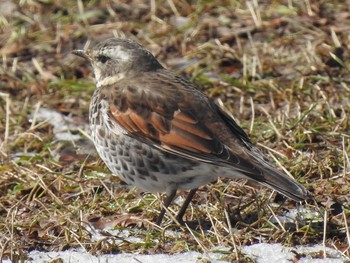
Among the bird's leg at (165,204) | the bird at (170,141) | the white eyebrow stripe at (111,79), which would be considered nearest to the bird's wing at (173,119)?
the bird at (170,141)

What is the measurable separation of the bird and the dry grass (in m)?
0.30

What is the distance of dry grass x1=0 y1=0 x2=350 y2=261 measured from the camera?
237 inches

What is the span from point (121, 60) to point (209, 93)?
6.18 ft

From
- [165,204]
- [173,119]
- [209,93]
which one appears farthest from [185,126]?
[209,93]

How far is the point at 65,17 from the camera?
406 inches

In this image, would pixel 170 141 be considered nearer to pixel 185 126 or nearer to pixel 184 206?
pixel 185 126

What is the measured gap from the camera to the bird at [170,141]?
5836mm

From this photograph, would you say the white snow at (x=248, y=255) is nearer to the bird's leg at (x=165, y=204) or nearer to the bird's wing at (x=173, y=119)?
the bird's leg at (x=165, y=204)

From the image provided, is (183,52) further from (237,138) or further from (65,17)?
(237,138)

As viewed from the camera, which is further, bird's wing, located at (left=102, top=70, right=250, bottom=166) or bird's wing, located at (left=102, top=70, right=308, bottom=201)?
bird's wing, located at (left=102, top=70, right=250, bottom=166)

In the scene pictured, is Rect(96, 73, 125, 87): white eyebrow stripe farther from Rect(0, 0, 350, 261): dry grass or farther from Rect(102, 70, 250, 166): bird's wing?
Rect(0, 0, 350, 261): dry grass

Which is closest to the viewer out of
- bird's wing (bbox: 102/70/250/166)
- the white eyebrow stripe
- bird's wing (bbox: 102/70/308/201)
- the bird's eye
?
bird's wing (bbox: 102/70/308/201)

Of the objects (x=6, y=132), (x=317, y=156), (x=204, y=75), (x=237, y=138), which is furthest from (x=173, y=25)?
(x=237, y=138)

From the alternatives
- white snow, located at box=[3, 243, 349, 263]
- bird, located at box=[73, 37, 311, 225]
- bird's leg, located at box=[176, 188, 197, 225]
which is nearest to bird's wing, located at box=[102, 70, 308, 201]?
bird, located at box=[73, 37, 311, 225]
